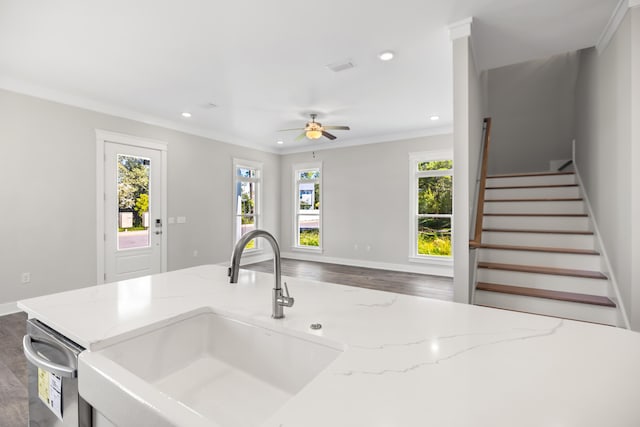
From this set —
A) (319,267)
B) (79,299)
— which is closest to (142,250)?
(319,267)

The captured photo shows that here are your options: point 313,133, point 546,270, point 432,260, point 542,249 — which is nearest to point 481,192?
point 542,249

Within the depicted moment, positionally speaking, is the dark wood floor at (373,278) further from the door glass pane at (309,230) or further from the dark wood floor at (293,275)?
the door glass pane at (309,230)

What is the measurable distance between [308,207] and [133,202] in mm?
3712

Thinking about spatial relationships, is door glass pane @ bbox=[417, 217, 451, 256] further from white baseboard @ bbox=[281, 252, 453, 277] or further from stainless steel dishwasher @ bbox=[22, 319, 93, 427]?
stainless steel dishwasher @ bbox=[22, 319, 93, 427]

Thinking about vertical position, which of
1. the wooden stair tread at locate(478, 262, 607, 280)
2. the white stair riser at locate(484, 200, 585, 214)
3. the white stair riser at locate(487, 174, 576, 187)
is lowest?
the wooden stair tread at locate(478, 262, 607, 280)

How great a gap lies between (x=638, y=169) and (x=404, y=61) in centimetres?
212

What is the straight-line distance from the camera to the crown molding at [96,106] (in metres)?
3.59

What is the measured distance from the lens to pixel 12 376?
2.32 meters

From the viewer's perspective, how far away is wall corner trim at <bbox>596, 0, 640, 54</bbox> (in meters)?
2.26

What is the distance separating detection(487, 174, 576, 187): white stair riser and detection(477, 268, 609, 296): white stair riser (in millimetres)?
1884

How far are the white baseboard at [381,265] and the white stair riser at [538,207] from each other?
1.90m

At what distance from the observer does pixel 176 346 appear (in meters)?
1.13

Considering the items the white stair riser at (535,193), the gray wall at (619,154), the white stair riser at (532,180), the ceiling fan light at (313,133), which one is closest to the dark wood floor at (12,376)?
the ceiling fan light at (313,133)

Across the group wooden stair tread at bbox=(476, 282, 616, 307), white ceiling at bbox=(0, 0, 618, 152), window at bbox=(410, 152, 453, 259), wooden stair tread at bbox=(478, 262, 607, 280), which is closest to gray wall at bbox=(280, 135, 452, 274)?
window at bbox=(410, 152, 453, 259)
